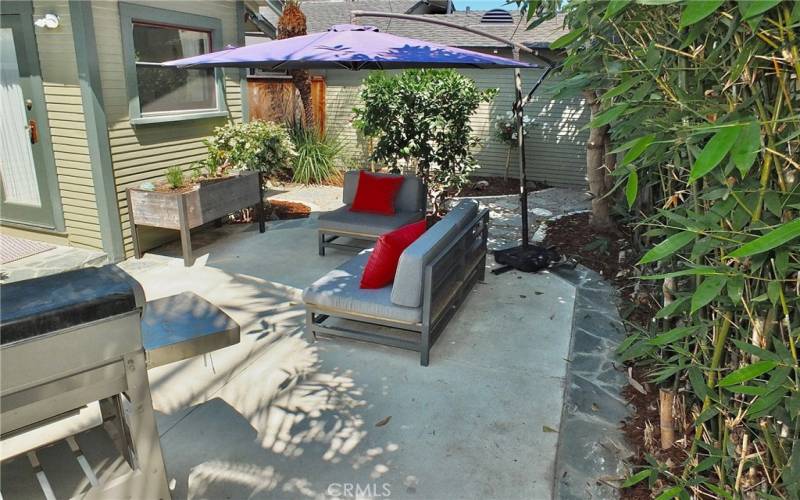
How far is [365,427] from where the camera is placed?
2.95m

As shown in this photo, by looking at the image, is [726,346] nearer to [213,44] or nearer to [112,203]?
[112,203]

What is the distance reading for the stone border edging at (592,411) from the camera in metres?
2.53

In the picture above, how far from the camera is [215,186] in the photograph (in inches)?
231

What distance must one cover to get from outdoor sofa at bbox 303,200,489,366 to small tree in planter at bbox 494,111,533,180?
5.79 metres

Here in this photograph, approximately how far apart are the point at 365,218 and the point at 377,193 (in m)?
0.39

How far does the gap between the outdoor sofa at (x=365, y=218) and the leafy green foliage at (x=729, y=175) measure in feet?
12.4

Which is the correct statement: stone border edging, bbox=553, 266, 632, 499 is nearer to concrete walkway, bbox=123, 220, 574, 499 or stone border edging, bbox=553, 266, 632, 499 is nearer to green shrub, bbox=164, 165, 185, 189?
concrete walkway, bbox=123, 220, 574, 499

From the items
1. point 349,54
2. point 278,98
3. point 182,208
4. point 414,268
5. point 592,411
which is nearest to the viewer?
point 592,411

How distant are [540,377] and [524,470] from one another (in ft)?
3.11

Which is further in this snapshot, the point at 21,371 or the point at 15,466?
the point at 15,466

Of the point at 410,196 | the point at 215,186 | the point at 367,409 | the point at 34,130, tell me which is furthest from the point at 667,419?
the point at 34,130

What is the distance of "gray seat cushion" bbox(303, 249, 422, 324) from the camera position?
3.60 m

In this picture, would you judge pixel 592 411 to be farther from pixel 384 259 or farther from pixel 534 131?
pixel 534 131

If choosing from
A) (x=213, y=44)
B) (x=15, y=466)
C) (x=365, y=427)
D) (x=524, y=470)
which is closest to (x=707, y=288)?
(x=524, y=470)
